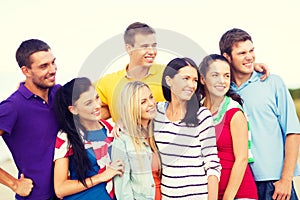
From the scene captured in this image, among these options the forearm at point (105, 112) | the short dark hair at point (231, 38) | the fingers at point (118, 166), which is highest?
the short dark hair at point (231, 38)

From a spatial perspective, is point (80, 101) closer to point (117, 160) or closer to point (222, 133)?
point (117, 160)

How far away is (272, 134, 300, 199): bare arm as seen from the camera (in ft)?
11.6

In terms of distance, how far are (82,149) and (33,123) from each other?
14.5 inches

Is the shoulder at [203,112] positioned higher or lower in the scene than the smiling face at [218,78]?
lower

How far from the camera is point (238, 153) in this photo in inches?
130

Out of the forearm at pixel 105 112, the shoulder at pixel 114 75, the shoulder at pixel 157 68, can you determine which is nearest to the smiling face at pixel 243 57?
the shoulder at pixel 157 68

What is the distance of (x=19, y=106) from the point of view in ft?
11.0

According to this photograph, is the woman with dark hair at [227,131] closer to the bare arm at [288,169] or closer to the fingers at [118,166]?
the bare arm at [288,169]

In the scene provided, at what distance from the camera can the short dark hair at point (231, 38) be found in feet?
11.6

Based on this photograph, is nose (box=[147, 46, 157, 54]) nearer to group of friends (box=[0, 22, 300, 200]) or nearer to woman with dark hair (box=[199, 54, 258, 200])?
group of friends (box=[0, 22, 300, 200])

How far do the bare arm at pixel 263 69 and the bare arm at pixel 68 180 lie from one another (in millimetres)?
1132

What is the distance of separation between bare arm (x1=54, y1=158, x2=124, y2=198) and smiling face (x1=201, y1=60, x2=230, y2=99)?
2.42 ft

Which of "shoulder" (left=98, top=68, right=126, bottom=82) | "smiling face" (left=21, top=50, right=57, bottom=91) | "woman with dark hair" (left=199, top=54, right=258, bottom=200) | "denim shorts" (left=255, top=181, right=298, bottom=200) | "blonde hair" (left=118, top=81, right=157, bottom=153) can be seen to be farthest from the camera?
"shoulder" (left=98, top=68, right=126, bottom=82)

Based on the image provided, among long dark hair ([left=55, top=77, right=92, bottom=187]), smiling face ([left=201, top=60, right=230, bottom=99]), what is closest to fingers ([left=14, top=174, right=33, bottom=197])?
long dark hair ([left=55, top=77, right=92, bottom=187])
